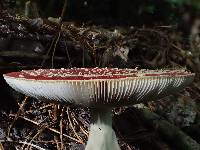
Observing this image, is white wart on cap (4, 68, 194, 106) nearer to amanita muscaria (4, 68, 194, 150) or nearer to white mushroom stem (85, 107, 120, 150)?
amanita muscaria (4, 68, 194, 150)

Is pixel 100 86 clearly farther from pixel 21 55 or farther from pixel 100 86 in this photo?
pixel 21 55

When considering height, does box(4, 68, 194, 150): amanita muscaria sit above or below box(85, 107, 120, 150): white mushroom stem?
above

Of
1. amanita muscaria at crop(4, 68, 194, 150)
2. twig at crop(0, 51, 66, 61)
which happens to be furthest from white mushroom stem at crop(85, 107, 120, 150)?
twig at crop(0, 51, 66, 61)

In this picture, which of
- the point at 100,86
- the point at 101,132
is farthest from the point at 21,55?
the point at 100,86

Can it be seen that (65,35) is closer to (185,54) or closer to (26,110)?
(26,110)

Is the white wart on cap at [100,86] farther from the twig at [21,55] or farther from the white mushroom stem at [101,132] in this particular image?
the twig at [21,55]

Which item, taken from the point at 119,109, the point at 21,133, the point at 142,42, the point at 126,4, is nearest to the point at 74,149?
the point at 21,133
